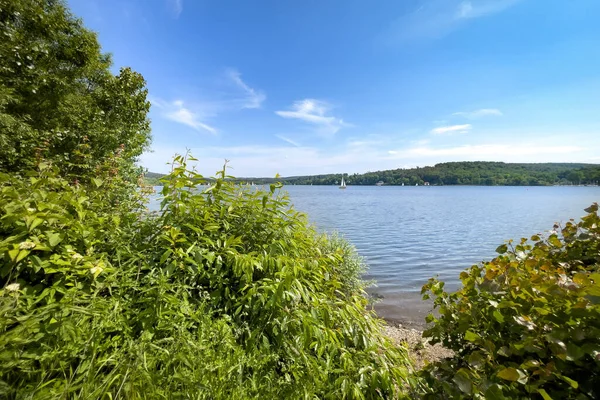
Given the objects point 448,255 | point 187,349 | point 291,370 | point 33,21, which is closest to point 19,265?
point 187,349

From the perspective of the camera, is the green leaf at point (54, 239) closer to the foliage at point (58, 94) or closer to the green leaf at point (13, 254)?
the green leaf at point (13, 254)

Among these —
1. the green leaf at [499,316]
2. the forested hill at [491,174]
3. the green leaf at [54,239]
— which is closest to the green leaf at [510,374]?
the green leaf at [499,316]

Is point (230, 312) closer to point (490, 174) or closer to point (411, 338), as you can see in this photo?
point (411, 338)

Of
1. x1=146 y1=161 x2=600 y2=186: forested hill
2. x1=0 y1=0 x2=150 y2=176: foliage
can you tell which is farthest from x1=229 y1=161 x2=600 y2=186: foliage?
x1=0 y1=0 x2=150 y2=176: foliage

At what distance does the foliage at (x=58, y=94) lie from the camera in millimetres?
7258

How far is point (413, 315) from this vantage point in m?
9.06

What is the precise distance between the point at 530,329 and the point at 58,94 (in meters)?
13.6

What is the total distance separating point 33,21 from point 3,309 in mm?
13173

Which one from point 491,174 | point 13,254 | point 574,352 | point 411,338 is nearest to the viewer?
point 574,352

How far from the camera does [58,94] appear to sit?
30.9 ft

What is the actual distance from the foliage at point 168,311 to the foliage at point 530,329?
0.70 meters

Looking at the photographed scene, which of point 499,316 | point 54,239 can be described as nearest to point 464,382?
A: point 499,316

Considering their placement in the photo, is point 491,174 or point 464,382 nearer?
point 464,382

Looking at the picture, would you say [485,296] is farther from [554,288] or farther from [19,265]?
[19,265]
